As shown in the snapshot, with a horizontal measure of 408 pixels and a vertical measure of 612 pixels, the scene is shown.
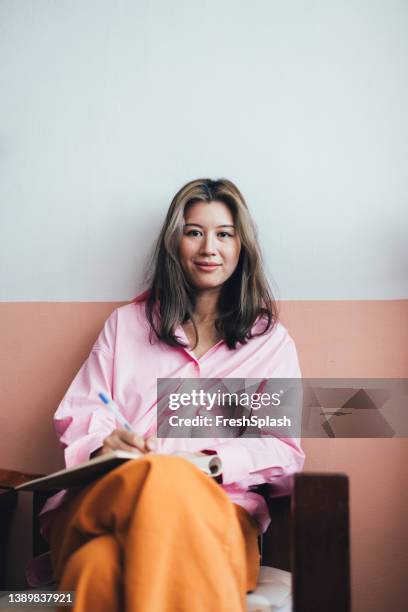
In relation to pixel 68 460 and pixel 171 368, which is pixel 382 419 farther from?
pixel 68 460

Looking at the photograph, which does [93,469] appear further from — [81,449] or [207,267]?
[207,267]

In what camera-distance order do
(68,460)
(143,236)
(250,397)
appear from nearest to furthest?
(68,460)
(250,397)
(143,236)

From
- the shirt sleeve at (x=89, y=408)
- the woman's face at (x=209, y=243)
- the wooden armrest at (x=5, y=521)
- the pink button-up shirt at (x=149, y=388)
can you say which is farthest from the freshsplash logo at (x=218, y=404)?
the wooden armrest at (x=5, y=521)

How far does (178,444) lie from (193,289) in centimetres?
41

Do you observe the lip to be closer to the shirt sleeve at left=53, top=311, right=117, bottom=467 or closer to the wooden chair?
the shirt sleeve at left=53, top=311, right=117, bottom=467

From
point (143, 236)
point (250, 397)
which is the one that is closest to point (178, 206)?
point (143, 236)

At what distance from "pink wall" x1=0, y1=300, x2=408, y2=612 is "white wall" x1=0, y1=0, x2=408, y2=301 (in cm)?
6

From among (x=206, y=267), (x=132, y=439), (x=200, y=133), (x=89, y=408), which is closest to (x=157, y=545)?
(x=132, y=439)

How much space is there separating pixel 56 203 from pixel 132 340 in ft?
1.58

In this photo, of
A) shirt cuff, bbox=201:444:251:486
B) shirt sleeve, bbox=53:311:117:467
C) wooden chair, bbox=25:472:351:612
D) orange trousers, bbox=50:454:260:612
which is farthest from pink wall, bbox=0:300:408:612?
wooden chair, bbox=25:472:351:612

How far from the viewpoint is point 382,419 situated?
1.69 m

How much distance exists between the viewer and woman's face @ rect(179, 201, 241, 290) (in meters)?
1.63

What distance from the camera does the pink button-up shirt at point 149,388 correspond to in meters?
1.39

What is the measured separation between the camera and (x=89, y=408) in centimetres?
151
